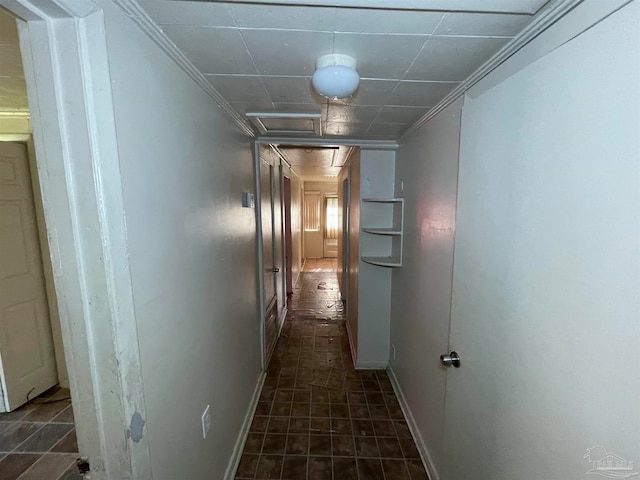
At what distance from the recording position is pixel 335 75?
3.09 feet

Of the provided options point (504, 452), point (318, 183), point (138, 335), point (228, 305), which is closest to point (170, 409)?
point (138, 335)

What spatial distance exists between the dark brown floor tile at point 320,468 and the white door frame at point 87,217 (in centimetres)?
124

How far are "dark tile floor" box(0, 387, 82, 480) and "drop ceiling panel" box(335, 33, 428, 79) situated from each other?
2668 mm

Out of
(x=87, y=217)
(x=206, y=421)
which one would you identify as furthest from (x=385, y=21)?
(x=206, y=421)

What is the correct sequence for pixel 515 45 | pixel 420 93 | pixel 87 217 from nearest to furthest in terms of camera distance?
pixel 87 217
pixel 515 45
pixel 420 93

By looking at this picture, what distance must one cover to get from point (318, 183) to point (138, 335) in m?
6.83

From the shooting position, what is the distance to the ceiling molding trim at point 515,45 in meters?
0.72

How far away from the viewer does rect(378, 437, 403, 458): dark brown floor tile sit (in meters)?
1.75

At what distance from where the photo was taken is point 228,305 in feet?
5.21

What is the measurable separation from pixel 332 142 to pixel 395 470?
2.41 m

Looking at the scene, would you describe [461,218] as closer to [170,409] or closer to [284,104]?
[284,104]

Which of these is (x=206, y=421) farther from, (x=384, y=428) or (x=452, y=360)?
(x=384, y=428)

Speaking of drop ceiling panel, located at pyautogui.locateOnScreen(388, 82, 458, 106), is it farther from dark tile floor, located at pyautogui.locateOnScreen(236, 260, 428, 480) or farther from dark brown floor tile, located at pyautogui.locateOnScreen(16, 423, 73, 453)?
dark brown floor tile, located at pyautogui.locateOnScreen(16, 423, 73, 453)

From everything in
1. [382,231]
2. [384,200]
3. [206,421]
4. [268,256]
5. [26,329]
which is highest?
[384,200]
